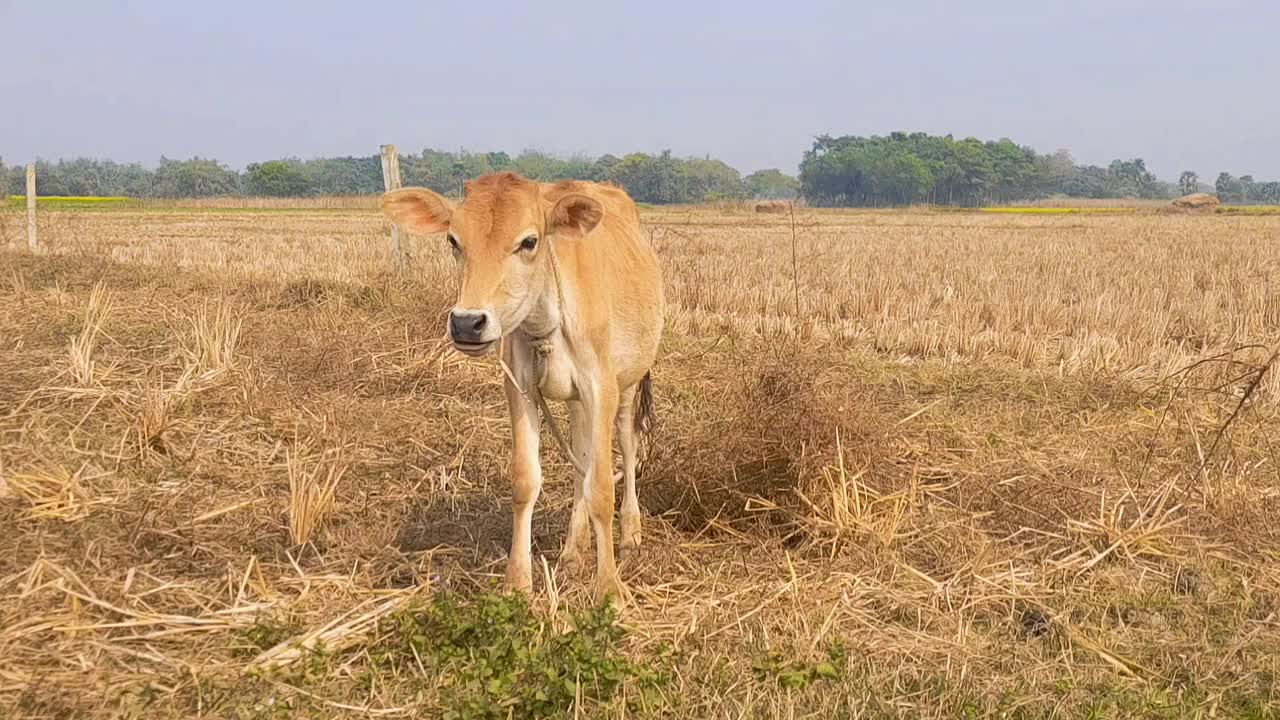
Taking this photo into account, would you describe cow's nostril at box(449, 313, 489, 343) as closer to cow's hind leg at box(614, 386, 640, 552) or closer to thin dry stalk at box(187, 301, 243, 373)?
cow's hind leg at box(614, 386, 640, 552)

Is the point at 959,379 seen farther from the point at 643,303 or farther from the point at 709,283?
the point at 709,283

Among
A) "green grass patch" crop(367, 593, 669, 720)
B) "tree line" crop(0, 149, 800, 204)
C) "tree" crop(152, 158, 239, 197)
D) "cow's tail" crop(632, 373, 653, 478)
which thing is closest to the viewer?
"green grass patch" crop(367, 593, 669, 720)

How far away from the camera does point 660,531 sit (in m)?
5.99

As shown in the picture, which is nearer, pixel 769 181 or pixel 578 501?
pixel 578 501

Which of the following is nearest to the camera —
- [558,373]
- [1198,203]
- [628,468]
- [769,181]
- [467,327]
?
[467,327]

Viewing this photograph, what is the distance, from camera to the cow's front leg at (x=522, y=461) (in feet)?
16.4

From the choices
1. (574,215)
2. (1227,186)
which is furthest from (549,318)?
(1227,186)

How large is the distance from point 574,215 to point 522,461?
→ 1.25m

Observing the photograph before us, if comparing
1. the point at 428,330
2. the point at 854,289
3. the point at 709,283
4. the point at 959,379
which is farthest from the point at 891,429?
the point at 709,283

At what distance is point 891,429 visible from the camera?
22.8ft

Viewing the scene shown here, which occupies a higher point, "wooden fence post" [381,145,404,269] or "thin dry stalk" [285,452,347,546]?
"wooden fence post" [381,145,404,269]

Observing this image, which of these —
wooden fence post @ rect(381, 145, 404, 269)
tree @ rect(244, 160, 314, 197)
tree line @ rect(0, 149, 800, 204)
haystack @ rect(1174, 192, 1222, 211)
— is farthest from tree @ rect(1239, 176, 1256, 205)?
wooden fence post @ rect(381, 145, 404, 269)

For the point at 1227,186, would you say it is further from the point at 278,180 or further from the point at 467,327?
the point at 467,327

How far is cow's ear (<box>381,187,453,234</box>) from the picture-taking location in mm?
4703
